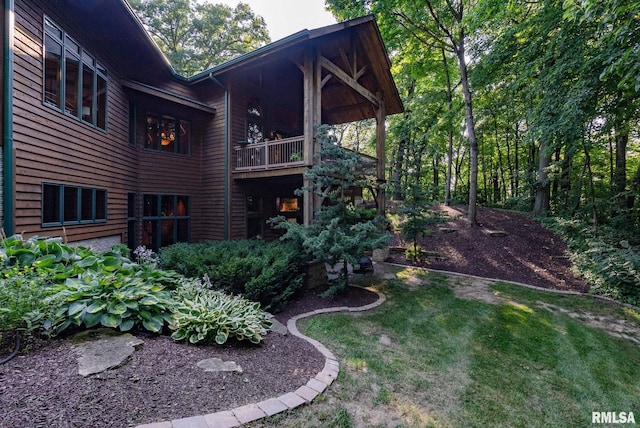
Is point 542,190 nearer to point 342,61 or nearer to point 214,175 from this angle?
point 342,61

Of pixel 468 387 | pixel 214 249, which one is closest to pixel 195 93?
pixel 214 249

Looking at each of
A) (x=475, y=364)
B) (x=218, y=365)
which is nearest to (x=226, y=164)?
(x=218, y=365)

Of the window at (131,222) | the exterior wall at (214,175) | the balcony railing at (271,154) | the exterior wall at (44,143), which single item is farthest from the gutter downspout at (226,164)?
the exterior wall at (44,143)

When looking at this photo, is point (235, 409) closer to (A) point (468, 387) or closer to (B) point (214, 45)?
(A) point (468, 387)

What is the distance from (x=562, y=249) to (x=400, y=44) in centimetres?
1112

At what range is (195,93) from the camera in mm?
10961

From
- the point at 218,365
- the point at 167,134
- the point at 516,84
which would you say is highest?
the point at 516,84

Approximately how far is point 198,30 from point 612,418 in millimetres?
23907

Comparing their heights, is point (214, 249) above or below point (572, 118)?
below

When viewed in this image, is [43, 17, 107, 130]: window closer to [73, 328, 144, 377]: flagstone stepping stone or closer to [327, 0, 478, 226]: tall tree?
[73, 328, 144, 377]: flagstone stepping stone

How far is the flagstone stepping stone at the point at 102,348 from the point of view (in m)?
2.46

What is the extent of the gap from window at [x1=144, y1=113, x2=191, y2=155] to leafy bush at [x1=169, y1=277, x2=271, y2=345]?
7383mm

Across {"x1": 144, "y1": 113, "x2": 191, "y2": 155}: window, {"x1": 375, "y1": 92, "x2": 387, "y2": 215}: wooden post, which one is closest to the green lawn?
{"x1": 375, "y1": 92, "x2": 387, "y2": 215}: wooden post

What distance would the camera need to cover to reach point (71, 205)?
6367 millimetres
